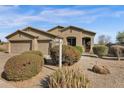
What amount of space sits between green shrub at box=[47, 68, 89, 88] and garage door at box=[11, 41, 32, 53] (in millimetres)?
22640

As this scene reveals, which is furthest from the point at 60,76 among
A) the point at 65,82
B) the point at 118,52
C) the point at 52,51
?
the point at 118,52

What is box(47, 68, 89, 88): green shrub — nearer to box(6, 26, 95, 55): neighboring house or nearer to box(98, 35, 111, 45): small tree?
box(6, 26, 95, 55): neighboring house

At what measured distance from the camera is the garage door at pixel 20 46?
34.7 metres

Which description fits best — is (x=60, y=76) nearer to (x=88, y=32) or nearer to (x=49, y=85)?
(x=49, y=85)

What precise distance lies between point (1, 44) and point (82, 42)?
14.1 m

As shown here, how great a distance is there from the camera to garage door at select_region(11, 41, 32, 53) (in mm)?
34656

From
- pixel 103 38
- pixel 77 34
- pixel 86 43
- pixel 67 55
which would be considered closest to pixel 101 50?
pixel 77 34

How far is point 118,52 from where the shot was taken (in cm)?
2355

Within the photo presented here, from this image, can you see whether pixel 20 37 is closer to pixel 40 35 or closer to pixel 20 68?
pixel 40 35

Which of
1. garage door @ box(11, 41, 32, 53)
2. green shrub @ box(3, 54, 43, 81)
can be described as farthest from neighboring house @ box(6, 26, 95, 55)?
green shrub @ box(3, 54, 43, 81)

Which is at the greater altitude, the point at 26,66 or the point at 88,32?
the point at 88,32


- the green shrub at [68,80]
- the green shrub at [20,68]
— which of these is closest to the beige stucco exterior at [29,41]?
the green shrub at [20,68]
